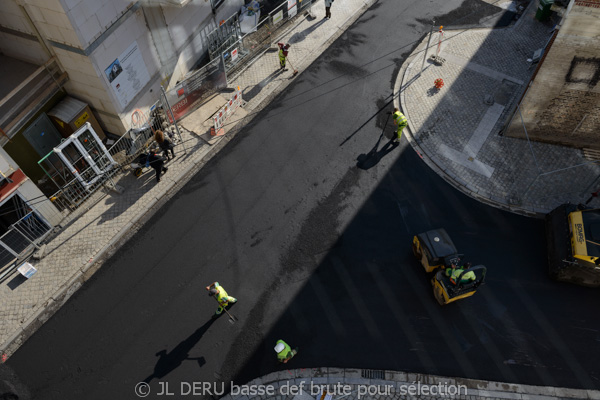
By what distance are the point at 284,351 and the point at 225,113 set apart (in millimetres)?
10334

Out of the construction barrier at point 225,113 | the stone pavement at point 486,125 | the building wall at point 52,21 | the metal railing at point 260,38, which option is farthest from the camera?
the metal railing at point 260,38

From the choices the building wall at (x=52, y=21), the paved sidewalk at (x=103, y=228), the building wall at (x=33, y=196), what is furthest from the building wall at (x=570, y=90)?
the building wall at (x=33, y=196)

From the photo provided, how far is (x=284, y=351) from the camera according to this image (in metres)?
11.9

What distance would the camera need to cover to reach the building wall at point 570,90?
13.5m

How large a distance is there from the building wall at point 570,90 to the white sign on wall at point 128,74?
15009mm

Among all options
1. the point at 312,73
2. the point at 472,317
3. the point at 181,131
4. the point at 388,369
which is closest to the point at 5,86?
the point at 181,131

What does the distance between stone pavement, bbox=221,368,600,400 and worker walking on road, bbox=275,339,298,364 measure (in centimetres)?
38

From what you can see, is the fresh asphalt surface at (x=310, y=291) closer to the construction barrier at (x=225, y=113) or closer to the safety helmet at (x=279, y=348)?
the safety helmet at (x=279, y=348)

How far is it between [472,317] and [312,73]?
42.3ft

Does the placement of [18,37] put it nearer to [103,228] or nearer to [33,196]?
[33,196]

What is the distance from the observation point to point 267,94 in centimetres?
1909

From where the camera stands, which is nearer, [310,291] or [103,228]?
[310,291]

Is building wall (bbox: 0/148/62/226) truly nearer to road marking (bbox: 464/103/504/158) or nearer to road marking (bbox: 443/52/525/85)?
road marking (bbox: 464/103/504/158)

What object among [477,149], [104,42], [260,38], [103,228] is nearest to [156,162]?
[103,228]
